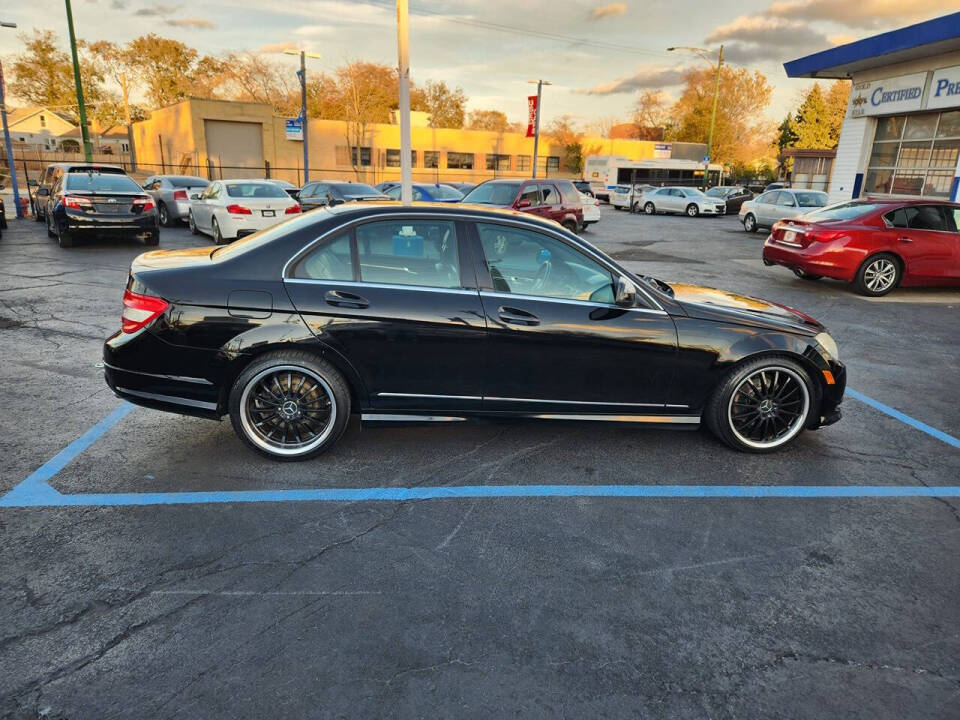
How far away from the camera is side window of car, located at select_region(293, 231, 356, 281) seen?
4.11 metres

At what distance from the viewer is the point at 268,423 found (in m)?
4.16

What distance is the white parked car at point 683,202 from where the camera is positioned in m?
30.7

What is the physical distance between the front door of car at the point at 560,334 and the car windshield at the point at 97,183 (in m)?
12.5

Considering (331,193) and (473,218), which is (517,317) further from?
(331,193)

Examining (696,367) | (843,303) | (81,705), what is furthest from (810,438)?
(843,303)

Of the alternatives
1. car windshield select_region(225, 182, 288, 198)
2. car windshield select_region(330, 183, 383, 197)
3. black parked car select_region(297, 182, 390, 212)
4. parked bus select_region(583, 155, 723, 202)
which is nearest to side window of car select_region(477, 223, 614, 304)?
car windshield select_region(225, 182, 288, 198)

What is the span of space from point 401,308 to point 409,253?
0.41 m

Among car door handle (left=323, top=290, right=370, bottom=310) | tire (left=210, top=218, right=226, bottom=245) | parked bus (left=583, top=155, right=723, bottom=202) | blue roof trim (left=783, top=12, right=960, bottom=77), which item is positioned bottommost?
tire (left=210, top=218, right=226, bottom=245)

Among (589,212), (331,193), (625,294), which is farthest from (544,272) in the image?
(589,212)

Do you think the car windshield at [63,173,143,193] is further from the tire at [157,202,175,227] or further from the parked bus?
the parked bus

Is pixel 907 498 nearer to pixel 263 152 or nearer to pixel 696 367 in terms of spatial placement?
pixel 696 367

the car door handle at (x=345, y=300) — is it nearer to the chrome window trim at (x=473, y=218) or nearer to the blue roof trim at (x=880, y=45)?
the chrome window trim at (x=473, y=218)

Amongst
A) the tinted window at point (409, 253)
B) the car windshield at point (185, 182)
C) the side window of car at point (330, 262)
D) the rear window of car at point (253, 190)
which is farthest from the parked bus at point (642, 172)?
the side window of car at point (330, 262)

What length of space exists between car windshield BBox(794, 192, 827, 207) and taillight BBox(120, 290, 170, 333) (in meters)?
20.4
